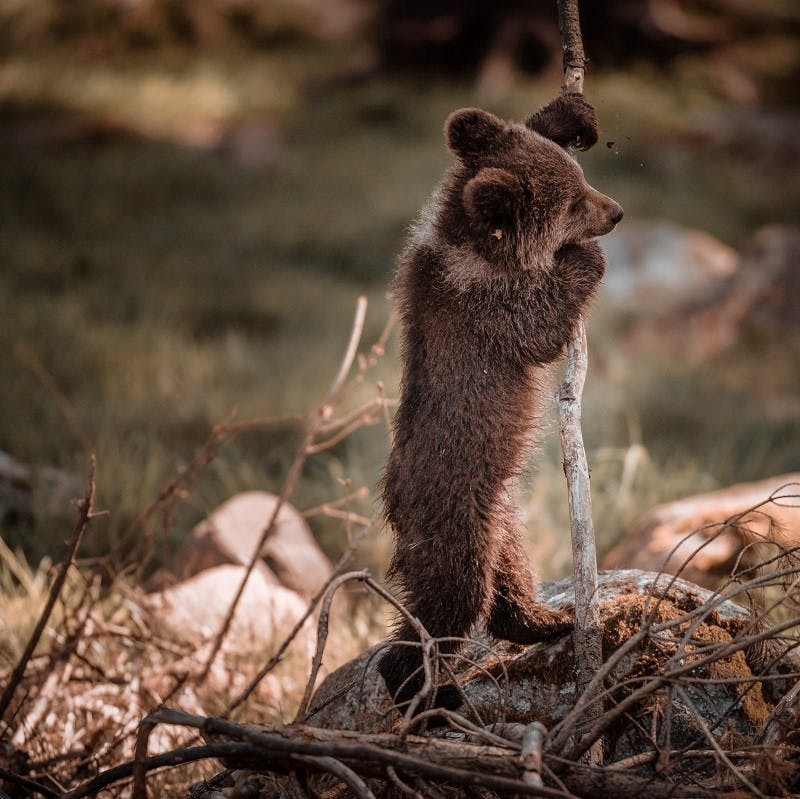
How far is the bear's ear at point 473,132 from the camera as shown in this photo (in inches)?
95.0

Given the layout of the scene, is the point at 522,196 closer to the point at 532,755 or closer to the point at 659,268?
the point at 532,755

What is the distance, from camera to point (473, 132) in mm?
2449

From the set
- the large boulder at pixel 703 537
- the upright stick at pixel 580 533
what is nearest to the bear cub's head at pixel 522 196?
the upright stick at pixel 580 533

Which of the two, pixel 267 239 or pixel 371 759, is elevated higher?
pixel 371 759

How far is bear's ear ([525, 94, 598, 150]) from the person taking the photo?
256 cm

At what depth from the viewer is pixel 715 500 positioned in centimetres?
377

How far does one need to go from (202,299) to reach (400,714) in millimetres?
5980

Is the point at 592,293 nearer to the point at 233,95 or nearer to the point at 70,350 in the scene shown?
the point at 70,350

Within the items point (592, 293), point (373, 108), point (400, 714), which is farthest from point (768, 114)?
point (400, 714)

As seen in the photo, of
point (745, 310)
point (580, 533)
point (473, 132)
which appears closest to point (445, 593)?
point (580, 533)

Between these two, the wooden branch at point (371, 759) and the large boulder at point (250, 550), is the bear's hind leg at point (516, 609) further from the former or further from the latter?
the large boulder at point (250, 550)

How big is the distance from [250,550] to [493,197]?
237cm

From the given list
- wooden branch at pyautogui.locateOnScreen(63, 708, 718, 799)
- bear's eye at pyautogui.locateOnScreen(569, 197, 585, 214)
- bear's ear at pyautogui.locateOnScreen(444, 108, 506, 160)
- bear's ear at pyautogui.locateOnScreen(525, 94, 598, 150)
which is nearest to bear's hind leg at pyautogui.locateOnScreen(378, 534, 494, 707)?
wooden branch at pyautogui.locateOnScreen(63, 708, 718, 799)

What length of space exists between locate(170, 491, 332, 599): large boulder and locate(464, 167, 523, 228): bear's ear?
2.02 m
